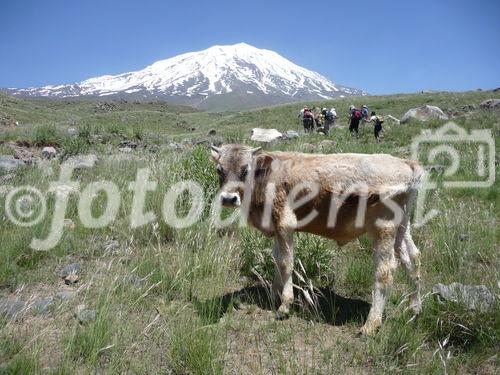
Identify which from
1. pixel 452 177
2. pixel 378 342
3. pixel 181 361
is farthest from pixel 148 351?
pixel 452 177

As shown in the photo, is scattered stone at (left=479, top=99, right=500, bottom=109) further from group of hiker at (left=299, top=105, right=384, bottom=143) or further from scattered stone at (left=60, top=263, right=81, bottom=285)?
scattered stone at (left=60, top=263, right=81, bottom=285)

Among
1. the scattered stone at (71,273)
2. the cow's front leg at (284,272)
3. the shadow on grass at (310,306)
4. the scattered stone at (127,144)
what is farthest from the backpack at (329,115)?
the scattered stone at (71,273)

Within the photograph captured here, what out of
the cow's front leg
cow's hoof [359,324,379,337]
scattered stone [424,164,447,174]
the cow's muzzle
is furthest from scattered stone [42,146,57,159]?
cow's hoof [359,324,379,337]

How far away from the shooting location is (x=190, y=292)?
16.6 feet

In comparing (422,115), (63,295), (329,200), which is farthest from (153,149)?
(422,115)

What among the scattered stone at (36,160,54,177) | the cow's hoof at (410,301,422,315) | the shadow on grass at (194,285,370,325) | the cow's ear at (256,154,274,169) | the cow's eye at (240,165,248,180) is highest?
the cow's ear at (256,154,274,169)

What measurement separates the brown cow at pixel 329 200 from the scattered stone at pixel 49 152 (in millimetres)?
10823

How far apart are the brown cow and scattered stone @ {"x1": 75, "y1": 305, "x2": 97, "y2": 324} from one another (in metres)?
1.80

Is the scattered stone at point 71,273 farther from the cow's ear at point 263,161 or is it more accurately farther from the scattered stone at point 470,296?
the scattered stone at point 470,296

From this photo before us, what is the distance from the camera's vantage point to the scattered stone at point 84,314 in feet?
13.6

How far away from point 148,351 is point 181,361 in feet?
1.13

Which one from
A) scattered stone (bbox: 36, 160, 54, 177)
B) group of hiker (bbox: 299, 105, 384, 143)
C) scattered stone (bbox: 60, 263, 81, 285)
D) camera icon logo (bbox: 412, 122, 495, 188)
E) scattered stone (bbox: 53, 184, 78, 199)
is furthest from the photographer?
group of hiker (bbox: 299, 105, 384, 143)

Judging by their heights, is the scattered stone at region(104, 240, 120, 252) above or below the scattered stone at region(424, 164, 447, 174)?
below

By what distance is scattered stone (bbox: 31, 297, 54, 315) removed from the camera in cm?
449
